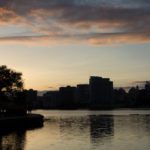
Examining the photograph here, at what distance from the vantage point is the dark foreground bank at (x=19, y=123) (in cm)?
10744

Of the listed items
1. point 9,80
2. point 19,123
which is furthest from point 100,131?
point 9,80

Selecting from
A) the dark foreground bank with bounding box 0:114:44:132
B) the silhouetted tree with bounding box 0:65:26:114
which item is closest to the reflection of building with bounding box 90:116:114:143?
the dark foreground bank with bounding box 0:114:44:132

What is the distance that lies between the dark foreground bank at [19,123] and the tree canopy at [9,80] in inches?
1126

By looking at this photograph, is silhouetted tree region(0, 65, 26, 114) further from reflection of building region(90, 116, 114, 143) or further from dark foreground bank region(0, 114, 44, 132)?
reflection of building region(90, 116, 114, 143)

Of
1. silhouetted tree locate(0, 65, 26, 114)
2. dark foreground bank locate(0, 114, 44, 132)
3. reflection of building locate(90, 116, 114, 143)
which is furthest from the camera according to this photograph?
silhouetted tree locate(0, 65, 26, 114)

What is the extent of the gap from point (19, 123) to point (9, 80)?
136 feet

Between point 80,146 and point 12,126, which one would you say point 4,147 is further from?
point 12,126

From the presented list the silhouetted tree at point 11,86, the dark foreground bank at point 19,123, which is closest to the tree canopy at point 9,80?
the silhouetted tree at point 11,86

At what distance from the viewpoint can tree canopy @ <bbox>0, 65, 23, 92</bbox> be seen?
514 feet

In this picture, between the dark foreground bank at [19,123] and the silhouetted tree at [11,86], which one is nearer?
the dark foreground bank at [19,123]

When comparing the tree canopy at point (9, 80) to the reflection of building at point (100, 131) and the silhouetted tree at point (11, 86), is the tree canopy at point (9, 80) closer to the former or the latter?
the silhouetted tree at point (11, 86)

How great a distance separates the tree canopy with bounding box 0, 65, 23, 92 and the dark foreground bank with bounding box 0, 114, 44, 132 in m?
28.6

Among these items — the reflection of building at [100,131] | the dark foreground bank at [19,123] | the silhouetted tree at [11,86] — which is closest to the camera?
the reflection of building at [100,131]

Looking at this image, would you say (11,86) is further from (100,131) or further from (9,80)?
(100,131)
